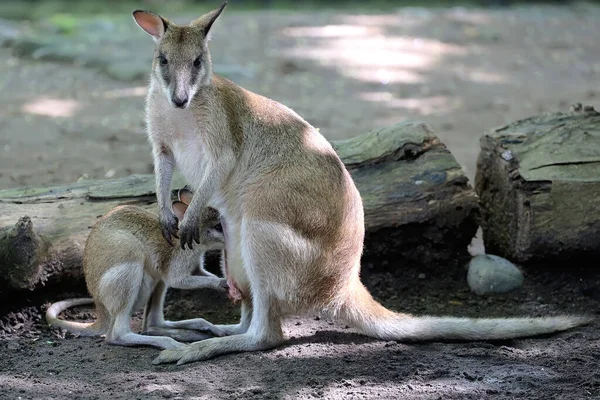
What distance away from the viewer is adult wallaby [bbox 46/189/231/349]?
488 centimetres

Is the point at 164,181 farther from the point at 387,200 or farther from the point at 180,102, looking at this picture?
the point at 387,200

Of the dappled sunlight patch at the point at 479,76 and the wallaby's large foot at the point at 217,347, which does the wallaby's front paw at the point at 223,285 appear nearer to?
the wallaby's large foot at the point at 217,347

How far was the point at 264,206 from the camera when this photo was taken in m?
4.75

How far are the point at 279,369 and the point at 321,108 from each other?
672 centimetres

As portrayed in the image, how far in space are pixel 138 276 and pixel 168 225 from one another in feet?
1.25

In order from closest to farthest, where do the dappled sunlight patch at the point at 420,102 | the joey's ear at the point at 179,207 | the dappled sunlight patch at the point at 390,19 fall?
the joey's ear at the point at 179,207, the dappled sunlight patch at the point at 420,102, the dappled sunlight patch at the point at 390,19

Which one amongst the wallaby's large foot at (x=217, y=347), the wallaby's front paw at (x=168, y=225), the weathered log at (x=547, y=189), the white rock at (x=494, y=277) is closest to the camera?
the wallaby's large foot at (x=217, y=347)

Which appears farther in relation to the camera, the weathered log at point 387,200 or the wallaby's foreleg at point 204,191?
the weathered log at point 387,200

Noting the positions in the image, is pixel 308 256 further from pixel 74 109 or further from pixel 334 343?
pixel 74 109

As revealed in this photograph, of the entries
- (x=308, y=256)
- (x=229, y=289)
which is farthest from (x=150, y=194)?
(x=308, y=256)

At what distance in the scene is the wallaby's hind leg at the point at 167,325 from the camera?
512 cm

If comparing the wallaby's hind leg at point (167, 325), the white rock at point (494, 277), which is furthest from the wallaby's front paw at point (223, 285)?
the white rock at point (494, 277)

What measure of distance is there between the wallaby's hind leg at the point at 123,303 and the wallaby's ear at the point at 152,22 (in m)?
1.36

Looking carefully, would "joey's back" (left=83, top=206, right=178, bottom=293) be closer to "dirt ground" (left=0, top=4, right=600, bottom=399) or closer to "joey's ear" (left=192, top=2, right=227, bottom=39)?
"dirt ground" (left=0, top=4, right=600, bottom=399)
